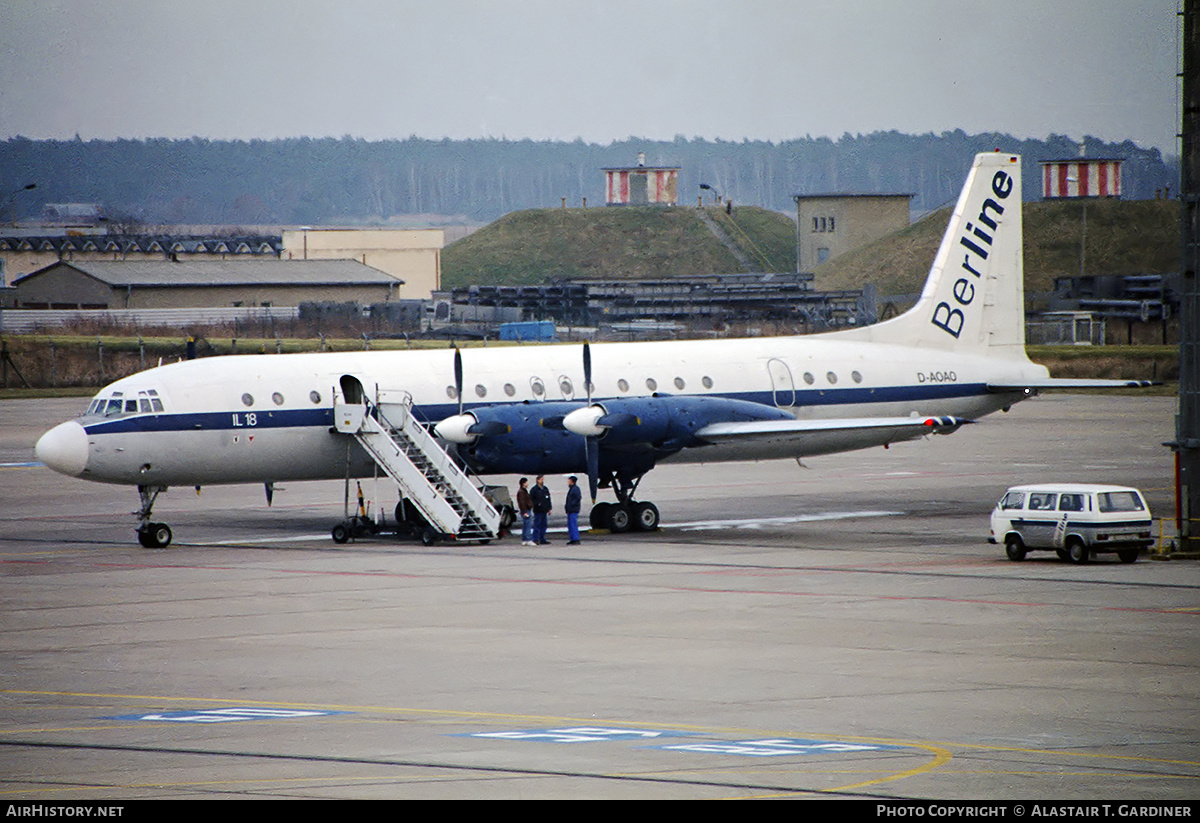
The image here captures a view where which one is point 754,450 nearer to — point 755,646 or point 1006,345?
point 1006,345

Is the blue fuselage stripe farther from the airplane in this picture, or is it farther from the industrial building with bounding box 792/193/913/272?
the industrial building with bounding box 792/193/913/272

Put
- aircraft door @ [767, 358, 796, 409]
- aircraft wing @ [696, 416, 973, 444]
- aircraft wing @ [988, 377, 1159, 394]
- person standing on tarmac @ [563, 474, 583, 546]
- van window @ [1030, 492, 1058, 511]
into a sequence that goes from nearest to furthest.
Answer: van window @ [1030, 492, 1058, 511] → person standing on tarmac @ [563, 474, 583, 546] → aircraft wing @ [696, 416, 973, 444] → aircraft wing @ [988, 377, 1159, 394] → aircraft door @ [767, 358, 796, 409]

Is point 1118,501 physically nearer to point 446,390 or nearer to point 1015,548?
point 1015,548

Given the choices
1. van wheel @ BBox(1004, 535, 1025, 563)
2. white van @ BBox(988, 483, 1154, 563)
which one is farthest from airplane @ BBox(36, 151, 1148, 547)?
white van @ BBox(988, 483, 1154, 563)

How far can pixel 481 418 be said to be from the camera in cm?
3453

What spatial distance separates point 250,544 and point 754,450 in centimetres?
1196

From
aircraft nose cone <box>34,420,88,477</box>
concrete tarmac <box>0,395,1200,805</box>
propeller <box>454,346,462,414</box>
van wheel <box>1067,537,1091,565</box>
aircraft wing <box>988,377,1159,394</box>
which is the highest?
propeller <box>454,346,462,414</box>

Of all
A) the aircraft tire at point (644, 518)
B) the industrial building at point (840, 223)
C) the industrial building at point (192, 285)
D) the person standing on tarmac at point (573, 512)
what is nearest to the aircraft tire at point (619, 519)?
the aircraft tire at point (644, 518)

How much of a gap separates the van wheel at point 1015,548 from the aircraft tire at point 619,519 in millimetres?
9469

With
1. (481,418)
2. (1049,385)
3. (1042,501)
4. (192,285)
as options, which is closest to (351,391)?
(481,418)

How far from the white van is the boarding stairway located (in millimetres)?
11555

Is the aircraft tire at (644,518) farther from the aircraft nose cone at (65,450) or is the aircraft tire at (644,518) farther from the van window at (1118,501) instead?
the aircraft nose cone at (65,450)

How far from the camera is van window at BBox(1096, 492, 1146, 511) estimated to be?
29.1 meters

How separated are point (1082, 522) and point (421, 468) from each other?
14.4 metres
